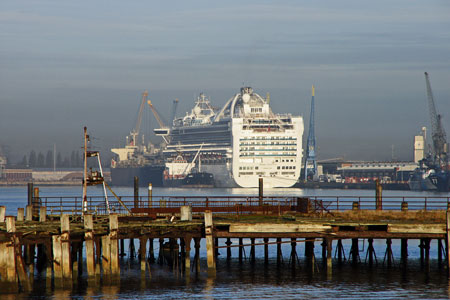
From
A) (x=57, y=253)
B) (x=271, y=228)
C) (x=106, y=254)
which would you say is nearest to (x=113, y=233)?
(x=106, y=254)

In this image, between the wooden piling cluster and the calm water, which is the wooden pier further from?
the calm water

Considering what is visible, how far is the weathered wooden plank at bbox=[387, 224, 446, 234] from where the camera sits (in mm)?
39406

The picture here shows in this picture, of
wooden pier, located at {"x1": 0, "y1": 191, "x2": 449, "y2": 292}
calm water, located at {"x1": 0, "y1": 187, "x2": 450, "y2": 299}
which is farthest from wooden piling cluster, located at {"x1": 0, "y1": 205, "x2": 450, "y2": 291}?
calm water, located at {"x1": 0, "y1": 187, "x2": 450, "y2": 299}

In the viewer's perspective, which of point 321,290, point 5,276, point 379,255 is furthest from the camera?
point 379,255

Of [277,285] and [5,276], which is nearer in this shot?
[5,276]

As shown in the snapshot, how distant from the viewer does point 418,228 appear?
3944 centimetres

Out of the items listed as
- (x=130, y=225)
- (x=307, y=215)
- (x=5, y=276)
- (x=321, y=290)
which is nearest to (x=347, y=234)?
(x=321, y=290)

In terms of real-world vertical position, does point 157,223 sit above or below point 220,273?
above

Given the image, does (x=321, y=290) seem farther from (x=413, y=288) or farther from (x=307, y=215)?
(x=307, y=215)

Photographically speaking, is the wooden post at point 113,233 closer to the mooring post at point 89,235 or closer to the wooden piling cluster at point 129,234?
the wooden piling cluster at point 129,234

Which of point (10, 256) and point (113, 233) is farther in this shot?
point (113, 233)

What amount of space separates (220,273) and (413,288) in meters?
10.2

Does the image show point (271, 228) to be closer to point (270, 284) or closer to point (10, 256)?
point (270, 284)

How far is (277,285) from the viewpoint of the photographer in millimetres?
39906
